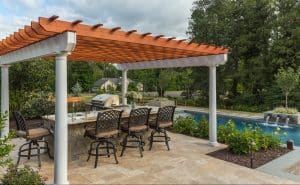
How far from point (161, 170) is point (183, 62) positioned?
3666 mm

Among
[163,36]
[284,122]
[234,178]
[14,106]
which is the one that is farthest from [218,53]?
[14,106]

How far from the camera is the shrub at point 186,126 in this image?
8320mm

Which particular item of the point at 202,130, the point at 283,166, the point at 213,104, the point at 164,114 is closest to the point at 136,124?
the point at 164,114

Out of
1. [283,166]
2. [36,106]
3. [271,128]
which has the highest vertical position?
[36,106]

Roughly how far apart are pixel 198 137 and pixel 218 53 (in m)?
2.75

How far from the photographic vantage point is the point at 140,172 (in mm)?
4867

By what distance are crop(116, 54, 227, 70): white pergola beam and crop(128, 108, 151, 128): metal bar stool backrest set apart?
2.23 meters

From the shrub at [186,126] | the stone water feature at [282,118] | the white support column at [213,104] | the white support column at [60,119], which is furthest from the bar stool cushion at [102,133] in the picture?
the stone water feature at [282,118]

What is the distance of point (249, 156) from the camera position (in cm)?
589

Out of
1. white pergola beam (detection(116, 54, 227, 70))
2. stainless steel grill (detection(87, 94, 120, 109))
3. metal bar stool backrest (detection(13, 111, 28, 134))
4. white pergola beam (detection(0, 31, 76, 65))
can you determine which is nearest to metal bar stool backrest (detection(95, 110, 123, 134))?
metal bar stool backrest (detection(13, 111, 28, 134))

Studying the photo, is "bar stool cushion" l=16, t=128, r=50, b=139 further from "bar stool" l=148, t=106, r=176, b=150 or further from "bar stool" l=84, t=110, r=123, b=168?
"bar stool" l=148, t=106, r=176, b=150

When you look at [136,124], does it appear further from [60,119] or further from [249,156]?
[249,156]

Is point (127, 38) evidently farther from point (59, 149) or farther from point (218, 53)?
point (218, 53)

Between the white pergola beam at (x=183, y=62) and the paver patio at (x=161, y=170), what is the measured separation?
2.40 metres
